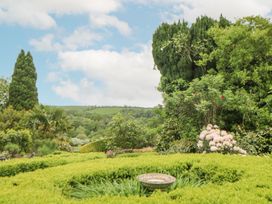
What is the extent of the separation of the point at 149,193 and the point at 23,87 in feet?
95.0

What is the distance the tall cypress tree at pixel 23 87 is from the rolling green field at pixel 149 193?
23.6 meters

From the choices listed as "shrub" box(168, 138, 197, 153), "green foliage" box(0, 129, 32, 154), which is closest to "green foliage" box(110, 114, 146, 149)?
"shrub" box(168, 138, 197, 153)

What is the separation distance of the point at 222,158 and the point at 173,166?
4.80 feet

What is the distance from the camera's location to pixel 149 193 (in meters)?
7.13

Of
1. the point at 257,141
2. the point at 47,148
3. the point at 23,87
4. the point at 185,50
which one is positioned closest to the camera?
the point at 257,141

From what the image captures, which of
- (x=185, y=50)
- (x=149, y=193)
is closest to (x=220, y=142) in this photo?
(x=149, y=193)

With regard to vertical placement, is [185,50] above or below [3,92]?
above

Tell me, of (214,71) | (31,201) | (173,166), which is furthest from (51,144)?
(31,201)

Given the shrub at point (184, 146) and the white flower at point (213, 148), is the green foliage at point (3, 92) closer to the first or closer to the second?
the shrub at point (184, 146)

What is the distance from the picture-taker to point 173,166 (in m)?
9.02

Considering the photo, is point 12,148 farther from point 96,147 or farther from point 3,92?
point 3,92

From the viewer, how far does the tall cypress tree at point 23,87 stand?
111ft

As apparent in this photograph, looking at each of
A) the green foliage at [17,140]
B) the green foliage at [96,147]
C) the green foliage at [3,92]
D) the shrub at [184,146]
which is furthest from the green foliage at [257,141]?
the green foliage at [3,92]

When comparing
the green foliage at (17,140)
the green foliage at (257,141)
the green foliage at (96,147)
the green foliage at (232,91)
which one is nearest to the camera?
the green foliage at (257,141)
